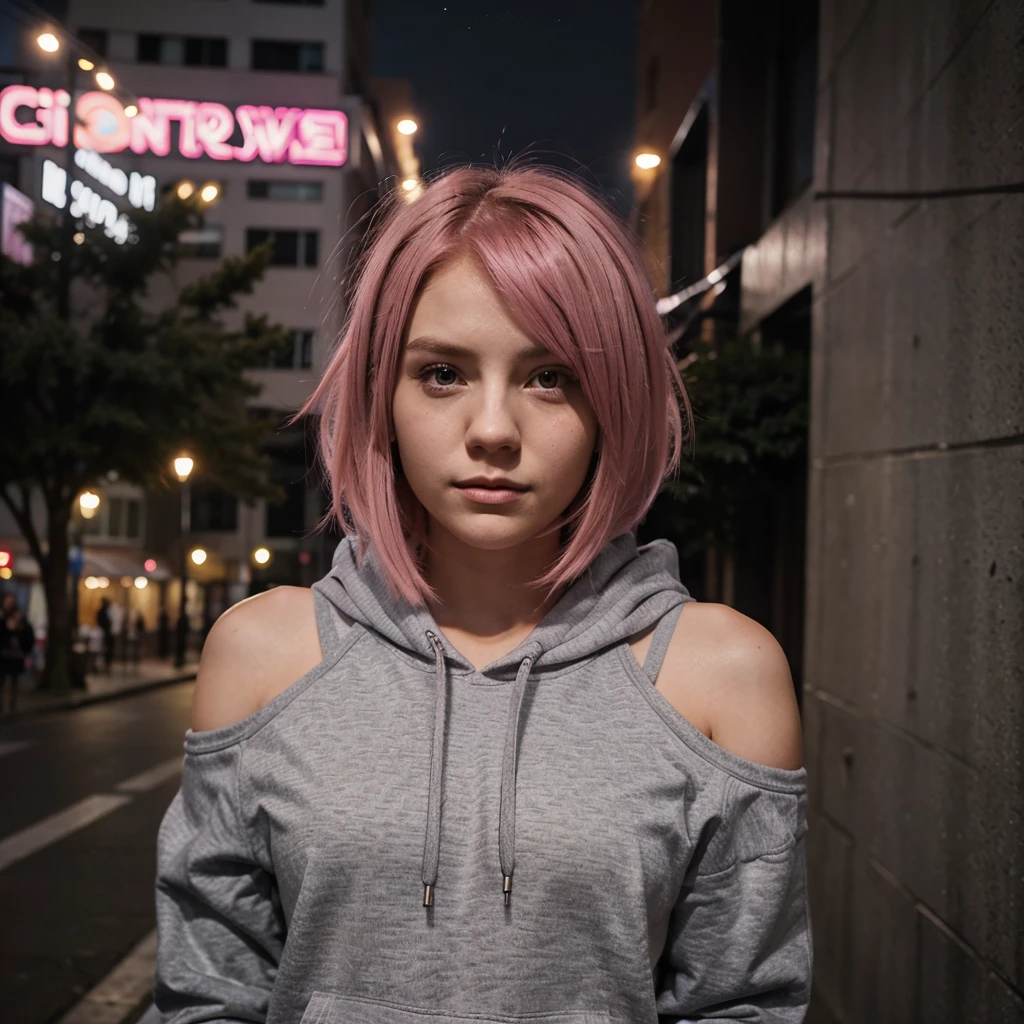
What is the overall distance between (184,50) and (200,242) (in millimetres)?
571

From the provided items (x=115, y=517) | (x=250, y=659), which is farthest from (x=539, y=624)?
(x=115, y=517)

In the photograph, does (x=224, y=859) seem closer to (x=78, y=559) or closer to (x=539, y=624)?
(x=539, y=624)

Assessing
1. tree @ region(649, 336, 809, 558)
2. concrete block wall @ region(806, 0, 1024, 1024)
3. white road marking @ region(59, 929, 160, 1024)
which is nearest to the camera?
concrete block wall @ region(806, 0, 1024, 1024)

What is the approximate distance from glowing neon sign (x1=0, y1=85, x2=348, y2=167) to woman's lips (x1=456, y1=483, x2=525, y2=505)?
2377 mm

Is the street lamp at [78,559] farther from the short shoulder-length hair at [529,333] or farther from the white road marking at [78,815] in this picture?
the short shoulder-length hair at [529,333]

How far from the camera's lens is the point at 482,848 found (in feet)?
4.33

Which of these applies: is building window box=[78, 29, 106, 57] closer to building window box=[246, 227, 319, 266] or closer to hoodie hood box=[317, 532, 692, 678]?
building window box=[246, 227, 319, 266]

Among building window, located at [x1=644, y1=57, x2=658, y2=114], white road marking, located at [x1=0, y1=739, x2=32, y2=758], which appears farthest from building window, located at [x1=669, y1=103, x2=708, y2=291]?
white road marking, located at [x1=0, y1=739, x2=32, y2=758]

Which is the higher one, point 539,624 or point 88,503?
point 88,503

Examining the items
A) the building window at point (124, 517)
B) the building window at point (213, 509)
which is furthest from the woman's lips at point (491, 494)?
the building window at point (124, 517)

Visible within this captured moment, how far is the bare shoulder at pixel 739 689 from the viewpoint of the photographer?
138cm

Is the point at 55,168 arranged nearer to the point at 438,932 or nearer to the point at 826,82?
the point at 826,82

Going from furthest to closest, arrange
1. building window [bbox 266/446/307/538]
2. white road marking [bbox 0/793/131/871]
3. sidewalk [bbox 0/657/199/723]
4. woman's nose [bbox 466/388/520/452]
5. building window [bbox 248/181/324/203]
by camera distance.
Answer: white road marking [bbox 0/793/131/871]
building window [bbox 248/181/324/203]
building window [bbox 266/446/307/538]
sidewalk [bbox 0/657/199/723]
woman's nose [bbox 466/388/520/452]

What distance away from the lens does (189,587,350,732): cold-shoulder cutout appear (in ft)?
4.78
